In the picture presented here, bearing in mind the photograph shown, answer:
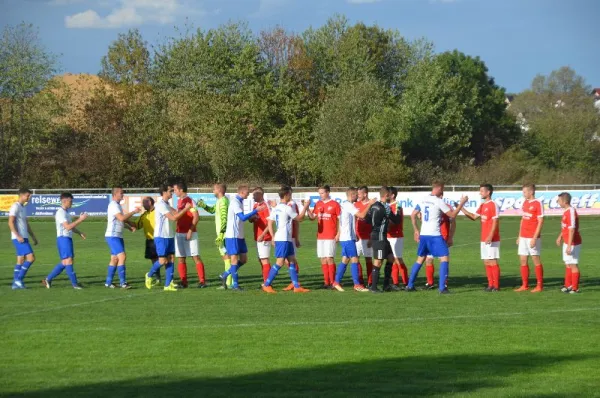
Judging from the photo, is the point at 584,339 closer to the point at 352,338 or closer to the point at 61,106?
the point at 352,338

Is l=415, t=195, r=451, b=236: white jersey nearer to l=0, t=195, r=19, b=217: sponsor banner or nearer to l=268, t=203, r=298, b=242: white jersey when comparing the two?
l=268, t=203, r=298, b=242: white jersey

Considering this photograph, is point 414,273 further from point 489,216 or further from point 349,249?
point 489,216

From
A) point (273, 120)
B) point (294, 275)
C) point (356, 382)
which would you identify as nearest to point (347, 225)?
point (294, 275)

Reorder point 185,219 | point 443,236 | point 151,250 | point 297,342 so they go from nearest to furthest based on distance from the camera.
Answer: point 297,342 < point 443,236 < point 185,219 < point 151,250

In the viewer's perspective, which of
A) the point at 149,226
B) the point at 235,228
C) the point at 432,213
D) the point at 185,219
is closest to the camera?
the point at 432,213

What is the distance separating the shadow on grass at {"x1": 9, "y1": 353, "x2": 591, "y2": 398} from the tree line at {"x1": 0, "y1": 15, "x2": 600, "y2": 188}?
42.7 m

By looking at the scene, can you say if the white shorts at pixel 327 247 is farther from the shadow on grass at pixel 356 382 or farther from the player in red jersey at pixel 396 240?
the shadow on grass at pixel 356 382

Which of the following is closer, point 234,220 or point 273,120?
point 234,220

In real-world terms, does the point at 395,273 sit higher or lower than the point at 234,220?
lower

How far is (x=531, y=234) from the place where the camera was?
56.0 ft

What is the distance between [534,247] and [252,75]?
53.1m

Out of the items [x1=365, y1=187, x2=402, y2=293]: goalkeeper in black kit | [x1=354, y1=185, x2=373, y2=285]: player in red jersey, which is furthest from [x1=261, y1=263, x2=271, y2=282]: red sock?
[x1=365, y1=187, x2=402, y2=293]: goalkeeper in black kit

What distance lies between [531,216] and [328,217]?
12.8 feet

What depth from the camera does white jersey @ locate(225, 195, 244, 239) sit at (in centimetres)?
1700
